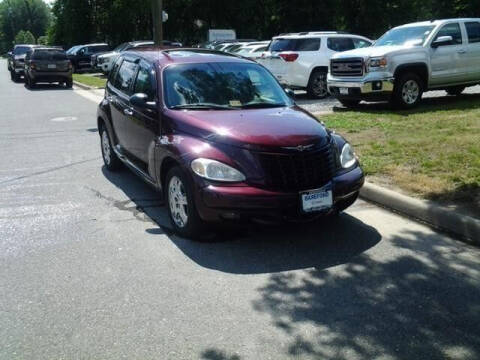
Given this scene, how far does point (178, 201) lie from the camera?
538 cm

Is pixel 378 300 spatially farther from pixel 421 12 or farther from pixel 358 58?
pixel 421 12

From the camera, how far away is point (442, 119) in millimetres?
10320

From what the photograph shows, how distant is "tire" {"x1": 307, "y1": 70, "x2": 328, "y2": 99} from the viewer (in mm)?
15750

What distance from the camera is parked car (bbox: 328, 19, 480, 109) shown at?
1220cm

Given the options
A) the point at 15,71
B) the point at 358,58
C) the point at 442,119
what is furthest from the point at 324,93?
the point at 15,71

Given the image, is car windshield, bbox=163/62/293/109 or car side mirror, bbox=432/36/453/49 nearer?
car windshield, bbox=163/62/293/109

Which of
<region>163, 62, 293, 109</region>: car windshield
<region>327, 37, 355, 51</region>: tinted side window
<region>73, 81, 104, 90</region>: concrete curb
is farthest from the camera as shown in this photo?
<region>73, 81, 104, 90</region>: concrete curb

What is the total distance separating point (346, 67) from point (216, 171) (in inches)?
342

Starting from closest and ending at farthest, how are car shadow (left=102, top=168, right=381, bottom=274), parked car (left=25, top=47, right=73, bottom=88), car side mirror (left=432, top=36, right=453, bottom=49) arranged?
car shadow (left=102, top=168, right=381, bottom=274)
car side mirror (left=432, top=36, right=453, bottom=49)
parked car (left=25, top=47, right=73, bottom=88)

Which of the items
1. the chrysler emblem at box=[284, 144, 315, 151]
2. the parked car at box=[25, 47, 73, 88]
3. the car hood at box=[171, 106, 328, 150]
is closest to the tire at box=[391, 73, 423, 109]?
the car hood at box=[171, 106, 328, 150]

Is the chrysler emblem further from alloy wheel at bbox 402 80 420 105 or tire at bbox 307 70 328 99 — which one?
tire at bbox 307 70 328 99

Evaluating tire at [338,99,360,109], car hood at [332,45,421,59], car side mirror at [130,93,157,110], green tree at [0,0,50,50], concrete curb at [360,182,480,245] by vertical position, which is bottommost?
concrete curb at [360,182,480,245]

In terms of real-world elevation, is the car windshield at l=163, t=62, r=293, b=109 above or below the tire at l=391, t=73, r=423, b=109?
above

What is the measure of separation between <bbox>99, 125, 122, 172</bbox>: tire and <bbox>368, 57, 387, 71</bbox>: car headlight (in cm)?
660
